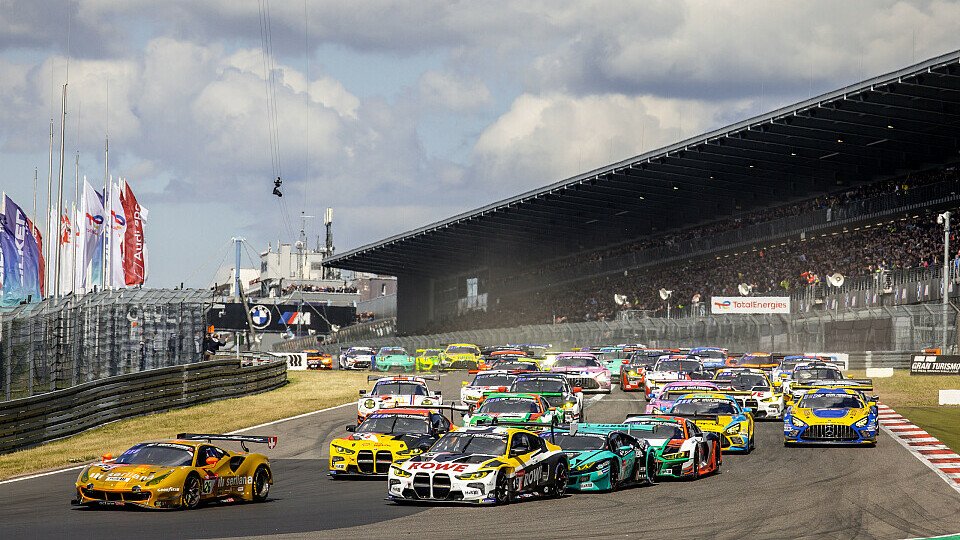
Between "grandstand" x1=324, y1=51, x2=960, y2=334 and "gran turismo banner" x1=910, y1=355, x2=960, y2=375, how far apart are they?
5120 millimetres

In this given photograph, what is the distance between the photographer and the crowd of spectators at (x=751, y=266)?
195 feet

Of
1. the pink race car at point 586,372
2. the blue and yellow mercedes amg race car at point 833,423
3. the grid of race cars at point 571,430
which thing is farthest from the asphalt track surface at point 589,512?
the pink race car at point 586,372

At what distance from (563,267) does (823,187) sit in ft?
97.8

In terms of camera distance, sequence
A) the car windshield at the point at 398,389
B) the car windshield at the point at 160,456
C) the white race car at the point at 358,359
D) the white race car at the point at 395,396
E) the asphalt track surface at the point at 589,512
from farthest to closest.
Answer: the white race car at the point at 358,359 < the car windshield at the point at 398,389 < the white race car at the point at 395,396 < the car windshield at the point at 160,456 < the asphalt track surface at the point at 589,512

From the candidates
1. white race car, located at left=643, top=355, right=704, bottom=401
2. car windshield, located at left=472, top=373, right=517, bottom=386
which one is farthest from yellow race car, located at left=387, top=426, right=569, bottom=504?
white race car, located at left=643, top=355, right=704, bottom=401

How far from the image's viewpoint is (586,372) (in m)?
42.4

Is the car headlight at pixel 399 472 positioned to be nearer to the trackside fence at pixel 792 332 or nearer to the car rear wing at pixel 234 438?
the car rear wing at pixel 234 438

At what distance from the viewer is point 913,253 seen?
58000 mm

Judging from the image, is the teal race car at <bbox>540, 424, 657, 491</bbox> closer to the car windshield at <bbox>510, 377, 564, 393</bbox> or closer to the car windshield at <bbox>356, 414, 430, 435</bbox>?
the car windshield at <bbox>356, 414, 430, 435</bbox>

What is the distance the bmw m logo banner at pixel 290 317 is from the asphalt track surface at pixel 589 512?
83.3 m

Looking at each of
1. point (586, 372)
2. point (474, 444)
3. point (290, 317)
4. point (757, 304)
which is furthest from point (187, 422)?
point (290, 317)

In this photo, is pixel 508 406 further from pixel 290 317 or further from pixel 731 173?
pixel 290 317

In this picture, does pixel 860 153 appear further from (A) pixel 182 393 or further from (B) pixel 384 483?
(B) pixel 384 483

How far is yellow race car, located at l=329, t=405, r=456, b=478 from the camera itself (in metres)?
21.4
